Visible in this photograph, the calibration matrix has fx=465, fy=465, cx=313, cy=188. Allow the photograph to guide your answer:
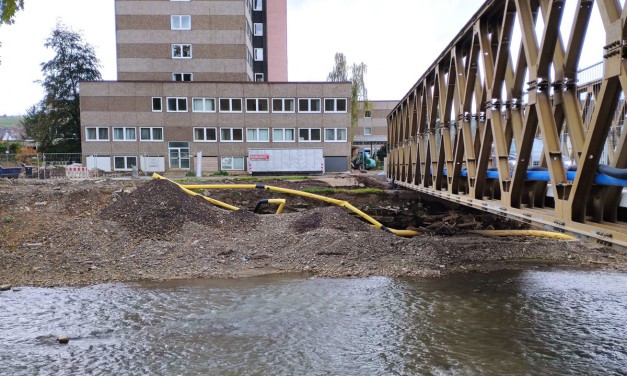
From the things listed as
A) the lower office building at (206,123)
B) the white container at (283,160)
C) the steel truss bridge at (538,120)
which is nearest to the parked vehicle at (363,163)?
the lower office building at (206,123)

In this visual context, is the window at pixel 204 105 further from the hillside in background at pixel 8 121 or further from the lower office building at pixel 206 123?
the hillside in background at pixel 8 121

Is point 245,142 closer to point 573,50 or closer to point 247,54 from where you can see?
point 247,54

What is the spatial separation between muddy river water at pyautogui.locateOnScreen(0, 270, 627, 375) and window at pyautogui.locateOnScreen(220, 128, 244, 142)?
114 feet

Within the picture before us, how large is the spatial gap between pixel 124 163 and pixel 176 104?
24.5 ft

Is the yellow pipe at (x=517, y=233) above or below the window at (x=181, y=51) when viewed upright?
below

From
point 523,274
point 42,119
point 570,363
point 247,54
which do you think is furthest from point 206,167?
point 570,363

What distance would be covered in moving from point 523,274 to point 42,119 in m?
54.5

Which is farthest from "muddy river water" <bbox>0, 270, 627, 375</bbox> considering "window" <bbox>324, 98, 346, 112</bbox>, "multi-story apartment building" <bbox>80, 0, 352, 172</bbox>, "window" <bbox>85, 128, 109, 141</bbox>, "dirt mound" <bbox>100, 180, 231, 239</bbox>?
"window" <bbox>85, 128, 109, 141</bbox>

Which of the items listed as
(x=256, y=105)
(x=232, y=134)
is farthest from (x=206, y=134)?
(x=256, y=105)

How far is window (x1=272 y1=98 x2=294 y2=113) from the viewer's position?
1770 inches

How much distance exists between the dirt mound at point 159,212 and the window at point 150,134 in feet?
95.2

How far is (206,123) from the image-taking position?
145ft

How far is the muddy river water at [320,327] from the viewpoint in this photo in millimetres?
6383

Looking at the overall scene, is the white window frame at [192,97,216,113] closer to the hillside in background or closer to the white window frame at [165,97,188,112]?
the white window frame at [165,97,188,112]
